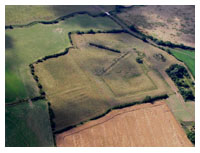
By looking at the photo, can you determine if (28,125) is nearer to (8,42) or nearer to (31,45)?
(31,45)

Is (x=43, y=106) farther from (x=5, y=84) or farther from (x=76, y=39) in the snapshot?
(x=76, y=39)

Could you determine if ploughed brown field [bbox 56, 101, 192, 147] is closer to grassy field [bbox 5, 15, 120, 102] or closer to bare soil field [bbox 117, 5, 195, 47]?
grassy field [bbox 5, 15, 120, 102]

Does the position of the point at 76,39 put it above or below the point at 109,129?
above

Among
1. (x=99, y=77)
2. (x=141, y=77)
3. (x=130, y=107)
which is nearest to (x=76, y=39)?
(x=99, y=77)

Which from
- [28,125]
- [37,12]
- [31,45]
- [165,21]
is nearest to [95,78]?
[28,125]

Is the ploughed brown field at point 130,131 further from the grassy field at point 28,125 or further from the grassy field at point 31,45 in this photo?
the grassy field at point 31,45
